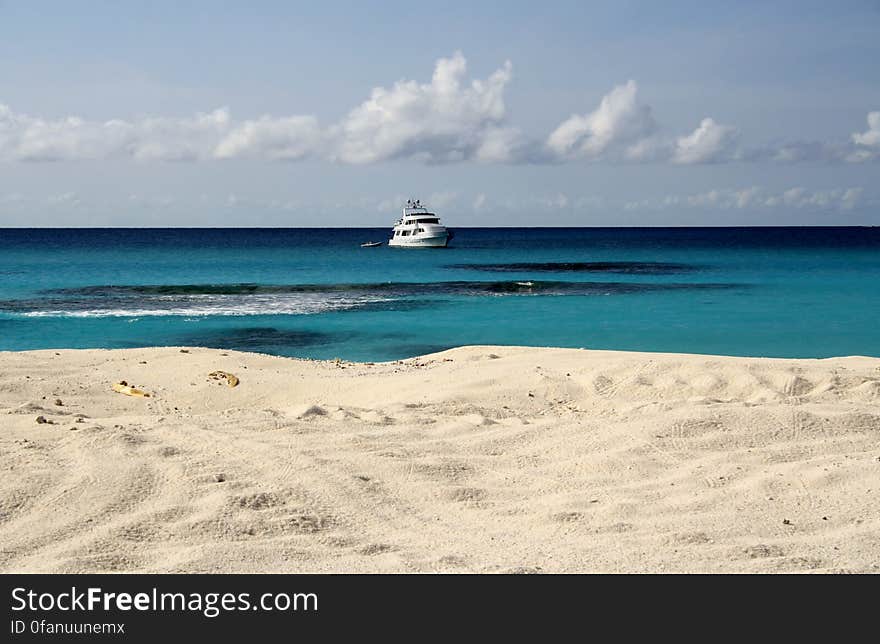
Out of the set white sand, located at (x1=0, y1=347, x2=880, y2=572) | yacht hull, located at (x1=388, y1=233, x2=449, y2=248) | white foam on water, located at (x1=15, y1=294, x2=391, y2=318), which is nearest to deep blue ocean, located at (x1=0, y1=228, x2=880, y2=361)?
white foam on water, located at (x1=15, y1=294, x2=391, y2=318)

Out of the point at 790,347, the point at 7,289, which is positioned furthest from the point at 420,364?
the point at 7,289

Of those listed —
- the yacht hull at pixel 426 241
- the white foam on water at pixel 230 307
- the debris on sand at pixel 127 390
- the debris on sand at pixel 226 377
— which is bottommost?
the white foam on water at pixel 230 307

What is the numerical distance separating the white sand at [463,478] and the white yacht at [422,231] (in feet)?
191

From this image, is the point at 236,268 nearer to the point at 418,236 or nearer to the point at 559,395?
the point at 418,236

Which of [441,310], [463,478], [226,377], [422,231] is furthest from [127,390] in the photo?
[422,231]

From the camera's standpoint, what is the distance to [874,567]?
4.36m

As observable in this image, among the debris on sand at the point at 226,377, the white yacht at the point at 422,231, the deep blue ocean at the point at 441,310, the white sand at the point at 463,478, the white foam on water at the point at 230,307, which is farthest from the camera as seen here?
the white yacht at the point at 422,231

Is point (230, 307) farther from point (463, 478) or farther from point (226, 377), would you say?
point (463, 478)

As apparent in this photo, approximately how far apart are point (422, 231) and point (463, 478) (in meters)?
61.7

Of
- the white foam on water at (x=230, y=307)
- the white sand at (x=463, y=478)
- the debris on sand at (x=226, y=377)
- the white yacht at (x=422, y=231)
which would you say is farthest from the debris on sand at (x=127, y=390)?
the white yacht at (x=422, y=231)

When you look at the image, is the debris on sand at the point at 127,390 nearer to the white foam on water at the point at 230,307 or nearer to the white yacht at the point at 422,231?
the white foam on water at the point at 230,307

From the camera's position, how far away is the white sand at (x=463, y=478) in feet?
15.2

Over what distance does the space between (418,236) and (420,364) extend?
5528 cm

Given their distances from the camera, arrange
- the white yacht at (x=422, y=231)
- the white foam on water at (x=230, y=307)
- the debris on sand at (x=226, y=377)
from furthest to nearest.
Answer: the white yacht at (x=422, y=231) < the white foam on water at (x=230, y=307) < the debris on sand at (x=226, y=377)
